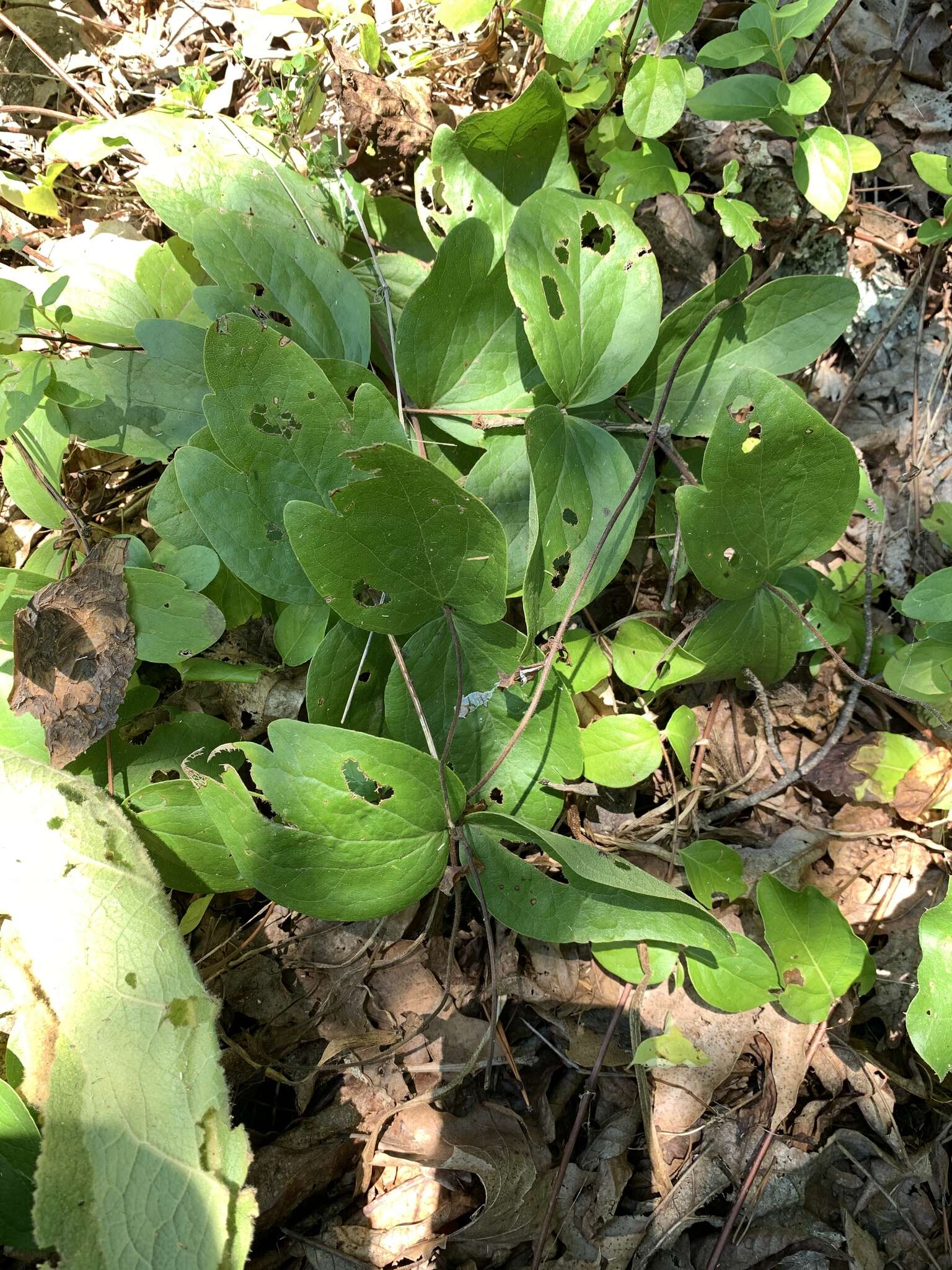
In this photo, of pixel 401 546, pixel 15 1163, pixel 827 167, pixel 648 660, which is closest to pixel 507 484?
pixel 401 546

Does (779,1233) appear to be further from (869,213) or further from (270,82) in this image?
(270,82)

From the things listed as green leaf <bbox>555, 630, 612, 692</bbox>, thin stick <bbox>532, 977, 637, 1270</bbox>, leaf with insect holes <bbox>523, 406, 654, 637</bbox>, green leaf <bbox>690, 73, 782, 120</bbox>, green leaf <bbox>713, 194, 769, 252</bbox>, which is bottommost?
thin stick <bbox>532, 977, 637, 1270</bbox>

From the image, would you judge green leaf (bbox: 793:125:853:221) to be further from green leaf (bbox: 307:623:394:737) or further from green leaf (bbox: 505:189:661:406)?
green leaf (bbox: 307:623:394:737)

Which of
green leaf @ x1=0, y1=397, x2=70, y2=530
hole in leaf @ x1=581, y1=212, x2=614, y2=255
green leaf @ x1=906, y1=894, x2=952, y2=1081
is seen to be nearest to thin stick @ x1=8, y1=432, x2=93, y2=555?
green leaf @ x1=0, y1=397, x2=70, y2=530

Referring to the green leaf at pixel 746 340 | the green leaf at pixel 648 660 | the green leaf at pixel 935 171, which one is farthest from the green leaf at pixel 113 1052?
the green leaf at pixel 935 171

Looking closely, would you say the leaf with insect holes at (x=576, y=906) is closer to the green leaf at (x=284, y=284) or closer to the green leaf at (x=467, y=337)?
the green leaf at (x=467, y=337)

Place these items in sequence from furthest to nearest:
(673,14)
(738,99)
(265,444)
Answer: (738,99) < (673,14) < (265,444)

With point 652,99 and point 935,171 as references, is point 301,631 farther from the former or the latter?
point 935,171
